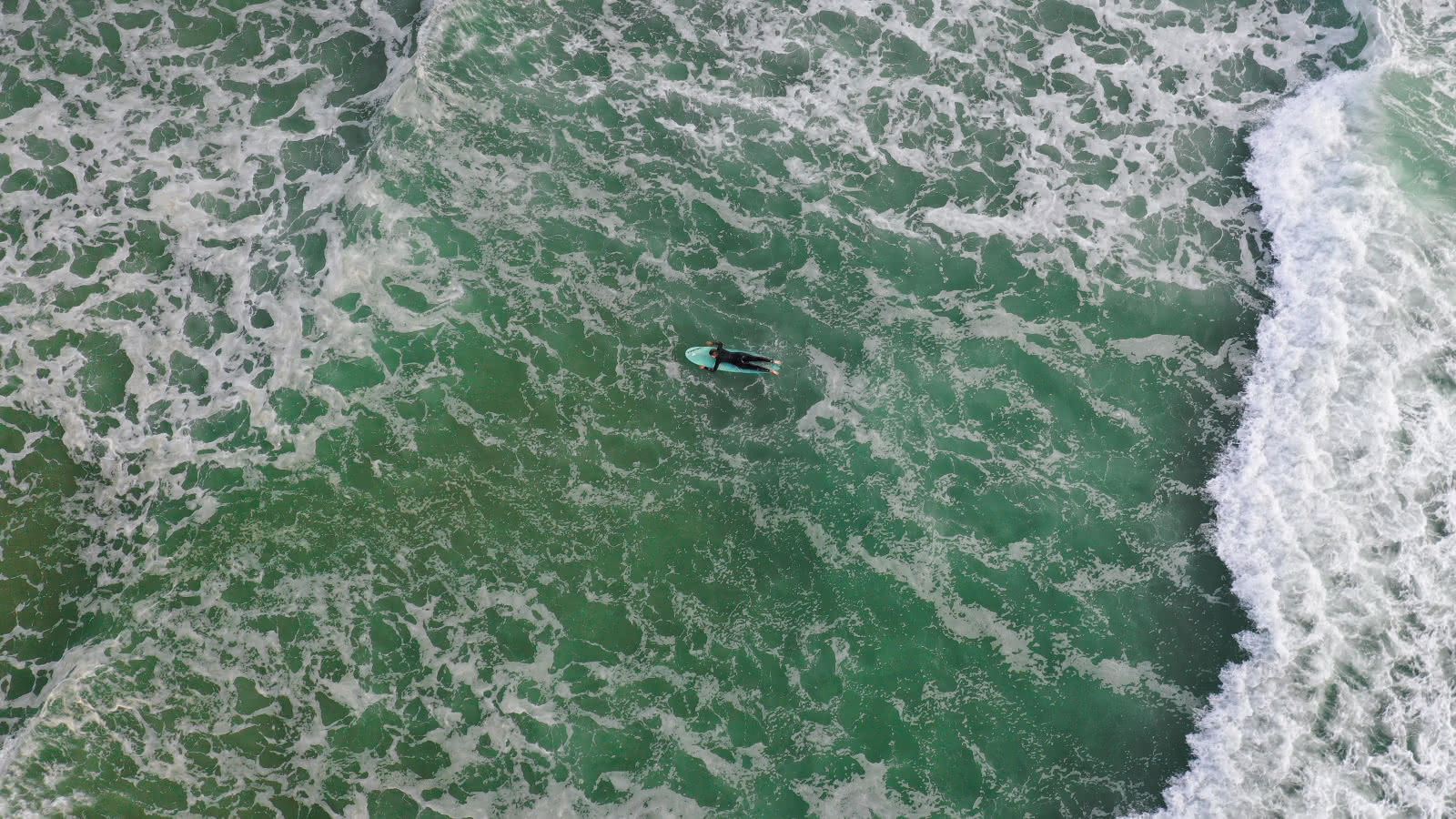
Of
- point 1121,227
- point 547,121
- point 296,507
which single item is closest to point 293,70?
point 547,121

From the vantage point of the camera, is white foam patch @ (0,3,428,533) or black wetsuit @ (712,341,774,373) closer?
black wetsuit @ (712,341,774,373)

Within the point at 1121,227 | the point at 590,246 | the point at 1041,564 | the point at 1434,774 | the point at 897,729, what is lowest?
the point at 897,729

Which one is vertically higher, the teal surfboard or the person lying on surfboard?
the person lying on surfboard

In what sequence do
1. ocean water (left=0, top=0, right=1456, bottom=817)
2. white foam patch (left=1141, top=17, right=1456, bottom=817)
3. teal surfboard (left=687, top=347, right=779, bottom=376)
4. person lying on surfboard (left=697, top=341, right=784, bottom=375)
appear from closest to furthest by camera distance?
white foam patch (left=1141, top=17, right=1456, bottom=817), ocean water (left=0, top=0, right=1456, bottom=817), person lying on surfboard (left=697, top=341, right=784, bottom=375), teal surfboard (left=687, top=347, right=779, bottom=376)

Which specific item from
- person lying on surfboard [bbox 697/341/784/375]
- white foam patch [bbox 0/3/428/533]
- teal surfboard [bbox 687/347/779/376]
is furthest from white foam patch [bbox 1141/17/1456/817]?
white foam patch [bbox 0/3/428/533]

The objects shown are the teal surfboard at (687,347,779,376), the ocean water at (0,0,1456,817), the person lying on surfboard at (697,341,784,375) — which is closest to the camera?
the ocean water at (0,0,1456,817)

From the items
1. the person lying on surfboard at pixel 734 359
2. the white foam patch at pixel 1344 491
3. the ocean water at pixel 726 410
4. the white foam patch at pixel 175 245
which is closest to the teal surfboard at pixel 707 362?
the person lying on surfboard at pixel 734 359

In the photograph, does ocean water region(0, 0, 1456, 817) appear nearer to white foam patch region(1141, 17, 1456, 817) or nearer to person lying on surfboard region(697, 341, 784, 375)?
white foam patch region(1141, 17, 1456, 817)

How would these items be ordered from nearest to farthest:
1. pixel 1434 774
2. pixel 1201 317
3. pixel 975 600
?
pixel 1434 774
pixel 975 600
pixel 1201 317

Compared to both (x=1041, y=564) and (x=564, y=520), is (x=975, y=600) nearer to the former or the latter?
(x=1041, y=564)
